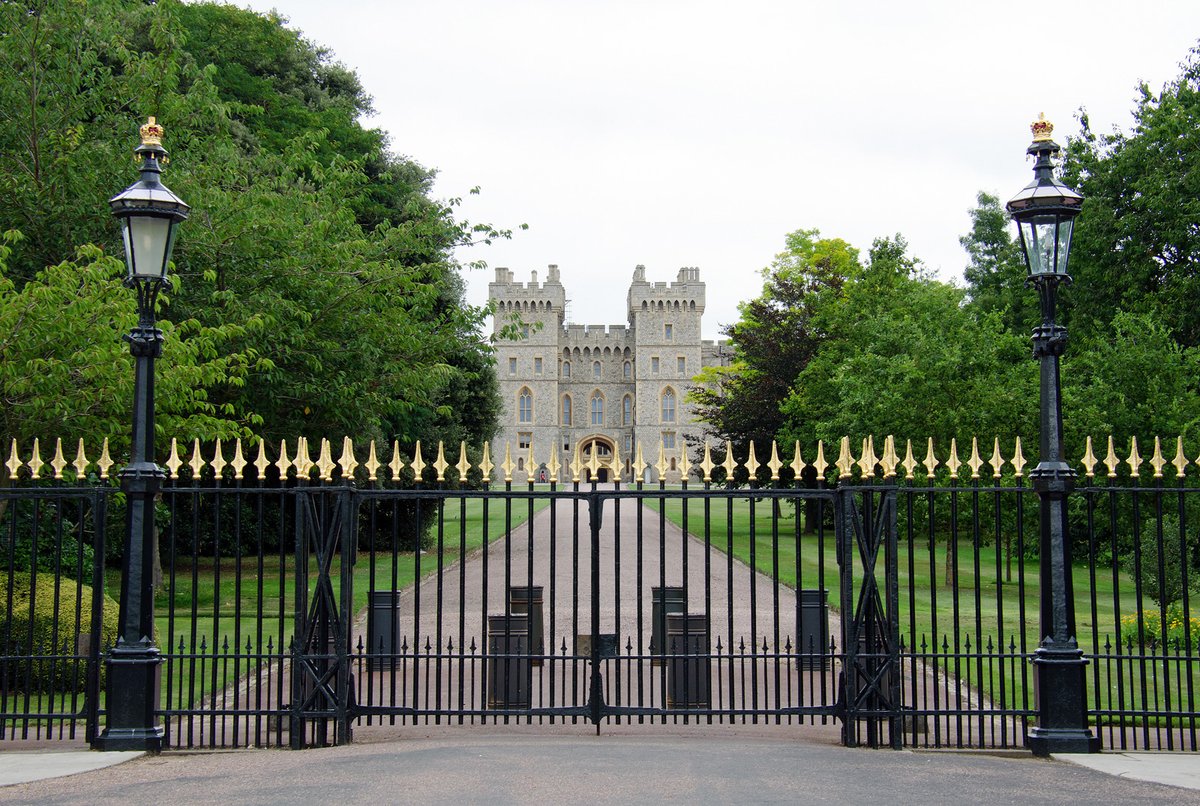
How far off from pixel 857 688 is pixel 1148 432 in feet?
41.0

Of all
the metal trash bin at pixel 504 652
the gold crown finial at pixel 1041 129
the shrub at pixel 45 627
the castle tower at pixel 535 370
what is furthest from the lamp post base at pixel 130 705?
the castle tower at pixel 535 370

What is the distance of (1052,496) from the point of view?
7.39m

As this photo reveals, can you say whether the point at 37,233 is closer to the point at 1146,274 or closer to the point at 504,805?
the point at 504,805

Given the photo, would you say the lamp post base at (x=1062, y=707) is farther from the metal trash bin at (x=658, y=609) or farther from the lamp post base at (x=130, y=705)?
the lamp post base at (x=130, y=705)

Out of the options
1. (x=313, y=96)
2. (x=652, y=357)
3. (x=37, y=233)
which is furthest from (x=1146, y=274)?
(x=652, y=357)

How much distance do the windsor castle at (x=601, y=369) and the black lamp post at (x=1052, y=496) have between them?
6971cm

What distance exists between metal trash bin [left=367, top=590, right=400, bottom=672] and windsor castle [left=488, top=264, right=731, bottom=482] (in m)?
66.4

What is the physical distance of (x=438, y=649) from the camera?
24.7 feet

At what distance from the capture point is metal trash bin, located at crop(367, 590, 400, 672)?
8203 mm

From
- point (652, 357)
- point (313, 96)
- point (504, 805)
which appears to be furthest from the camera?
point (652, 357)

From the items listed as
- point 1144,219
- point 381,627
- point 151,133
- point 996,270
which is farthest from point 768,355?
point 151,133

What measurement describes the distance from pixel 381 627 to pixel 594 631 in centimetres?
380

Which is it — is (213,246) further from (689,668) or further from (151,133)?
(689,668)

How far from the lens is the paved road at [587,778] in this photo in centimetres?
589
